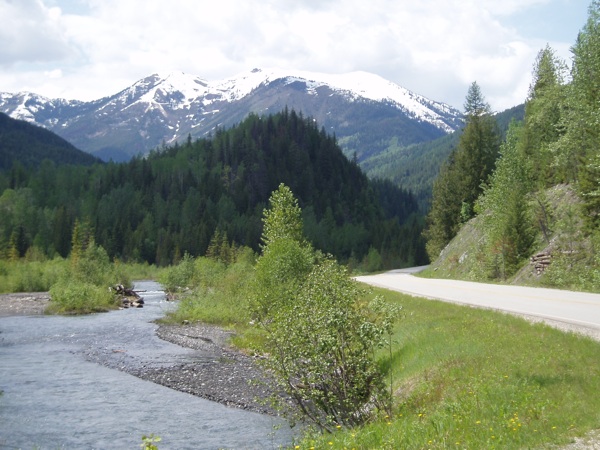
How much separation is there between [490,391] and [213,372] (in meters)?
19.6

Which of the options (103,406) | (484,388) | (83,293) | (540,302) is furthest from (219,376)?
(83,293)

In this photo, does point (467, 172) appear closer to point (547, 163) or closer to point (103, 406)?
point (547, 163)

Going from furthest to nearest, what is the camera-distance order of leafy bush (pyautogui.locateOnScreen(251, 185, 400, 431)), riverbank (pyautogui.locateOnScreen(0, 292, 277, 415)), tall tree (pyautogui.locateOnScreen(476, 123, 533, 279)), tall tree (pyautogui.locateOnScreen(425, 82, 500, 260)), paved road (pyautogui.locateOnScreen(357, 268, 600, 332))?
tall tree (pyautogui.locateOnScreen(425, 82, 500, 260)), tall tree (pyautogui.locateOnScreen(476, 123, 533, 279)), riverbank (pyautogui.locateOnScreen(0, 292, 277, 415)), paved road (pyautogui.locateOnScreen(357, 268, 600, 332)), leafy bush (pyautogui.locateOnScreen(251, 185, 400, 431))

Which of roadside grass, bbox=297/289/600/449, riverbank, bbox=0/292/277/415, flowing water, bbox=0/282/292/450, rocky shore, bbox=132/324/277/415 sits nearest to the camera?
roadside grass, bbox=297/289/600/449

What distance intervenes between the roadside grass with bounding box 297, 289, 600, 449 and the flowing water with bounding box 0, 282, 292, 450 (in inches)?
150

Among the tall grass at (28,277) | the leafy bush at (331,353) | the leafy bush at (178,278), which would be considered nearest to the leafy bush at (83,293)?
the leafy bush at (178,278)

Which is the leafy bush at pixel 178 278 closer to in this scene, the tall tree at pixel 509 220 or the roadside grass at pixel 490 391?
the tall tree at pixel 509 220

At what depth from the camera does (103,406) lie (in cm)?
2488

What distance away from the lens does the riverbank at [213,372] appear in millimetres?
25859

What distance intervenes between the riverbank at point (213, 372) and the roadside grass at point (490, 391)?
15.8 ft

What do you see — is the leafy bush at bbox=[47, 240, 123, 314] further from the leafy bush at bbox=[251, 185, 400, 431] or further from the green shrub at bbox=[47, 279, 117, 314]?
the leafy bush at bbox=[251, 185, 400, 431]

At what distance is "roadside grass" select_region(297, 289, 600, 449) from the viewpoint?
36.9 ft

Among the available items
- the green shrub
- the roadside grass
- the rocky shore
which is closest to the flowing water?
the rocky shore

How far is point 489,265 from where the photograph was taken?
49500 millimetres
